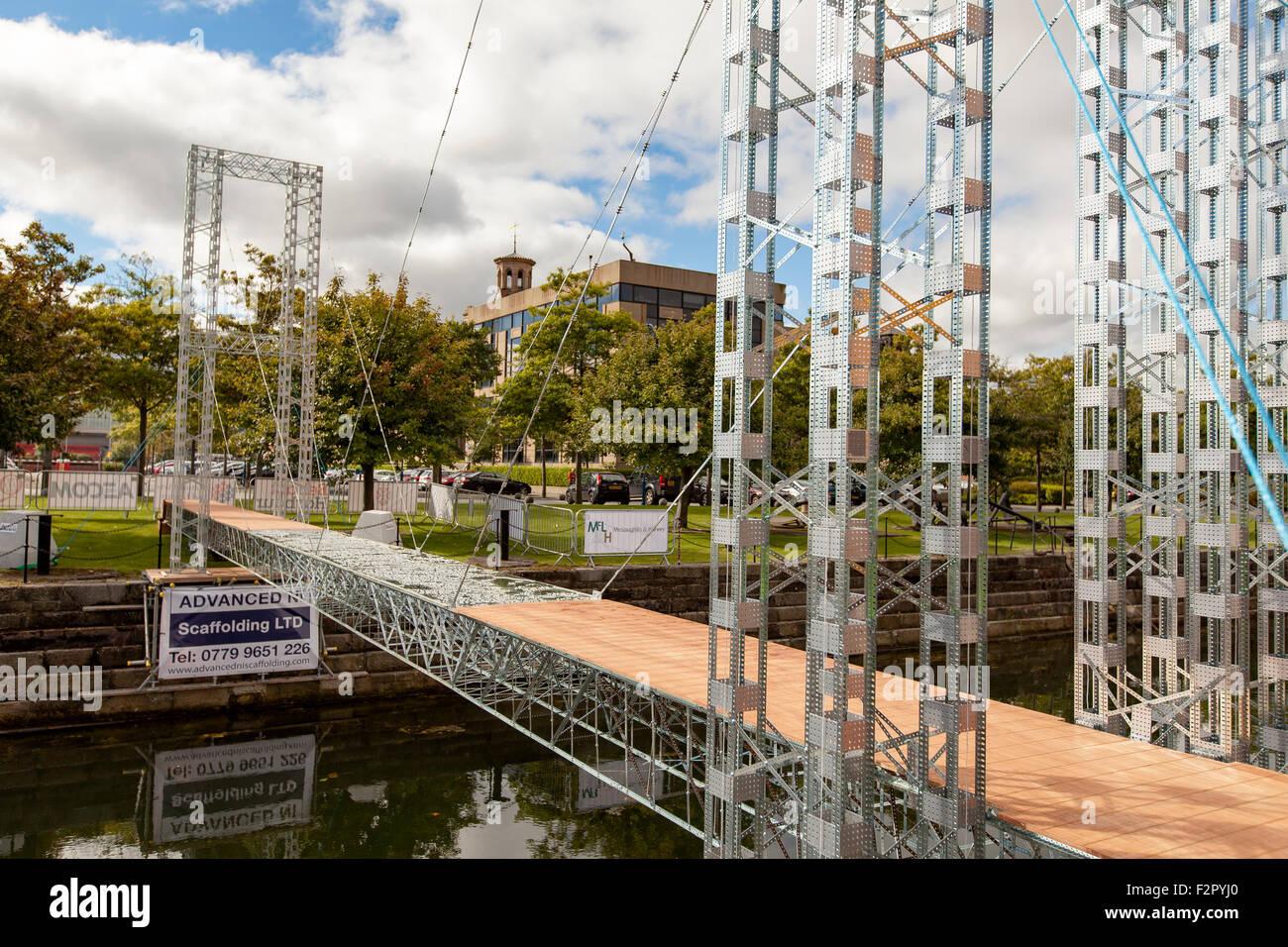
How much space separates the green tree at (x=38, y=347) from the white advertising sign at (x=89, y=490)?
2.75 meters

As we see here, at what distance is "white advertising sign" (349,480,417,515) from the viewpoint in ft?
88.4

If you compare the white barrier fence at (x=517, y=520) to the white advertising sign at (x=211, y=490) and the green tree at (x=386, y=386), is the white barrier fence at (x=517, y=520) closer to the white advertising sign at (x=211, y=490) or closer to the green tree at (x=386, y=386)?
the green tree at (x=386, y=386)

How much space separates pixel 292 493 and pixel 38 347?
601 cm

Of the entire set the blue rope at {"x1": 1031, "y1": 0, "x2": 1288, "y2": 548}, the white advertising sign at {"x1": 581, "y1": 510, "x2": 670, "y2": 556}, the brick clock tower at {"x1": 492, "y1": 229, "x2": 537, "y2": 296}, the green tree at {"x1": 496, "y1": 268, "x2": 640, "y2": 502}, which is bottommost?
the white advertising sign at {"x1": 581, "y1": 510, "x2": 670, "y2": 556}

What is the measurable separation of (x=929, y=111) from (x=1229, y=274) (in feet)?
17.4

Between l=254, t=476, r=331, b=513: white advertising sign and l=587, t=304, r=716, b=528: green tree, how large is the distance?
7.59 m

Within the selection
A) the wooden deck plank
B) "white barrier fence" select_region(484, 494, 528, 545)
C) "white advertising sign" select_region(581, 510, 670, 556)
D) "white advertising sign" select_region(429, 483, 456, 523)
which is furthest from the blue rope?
"white advertising sign" select_region(429, 483, 456, 523)

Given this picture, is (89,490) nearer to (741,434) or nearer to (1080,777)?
(741,434)

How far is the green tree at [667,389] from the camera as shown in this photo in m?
24.9

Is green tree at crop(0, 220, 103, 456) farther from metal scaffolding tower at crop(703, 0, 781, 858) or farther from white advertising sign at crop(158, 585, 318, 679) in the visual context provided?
metal scaffolding tower at crop(703, 0, 781, 858)

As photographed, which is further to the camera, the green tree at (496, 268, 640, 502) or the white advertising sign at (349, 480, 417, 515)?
the green tree at (496, 268, 640, 502)

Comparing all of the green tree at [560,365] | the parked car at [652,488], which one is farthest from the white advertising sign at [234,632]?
the green tree at [560,365]

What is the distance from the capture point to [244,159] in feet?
58.1

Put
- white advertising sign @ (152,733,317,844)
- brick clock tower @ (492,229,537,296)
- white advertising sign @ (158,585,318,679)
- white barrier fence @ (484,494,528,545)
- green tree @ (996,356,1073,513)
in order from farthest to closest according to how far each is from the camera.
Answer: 1. brick clock tower @ (492,229,537,296)
2. green tree @ (996,356,1073,513)
3. white barrier fence @ (484,494,528,545)
4. white advertising sign @ (158,585,318,679)
5. white advertising sign @ (152,733,317,844)
